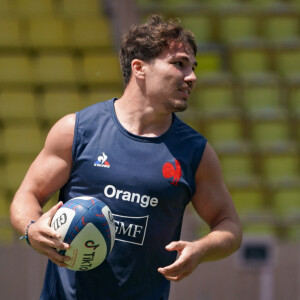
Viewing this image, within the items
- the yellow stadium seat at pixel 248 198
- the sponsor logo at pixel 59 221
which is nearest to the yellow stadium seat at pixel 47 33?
the yellow stadium seat at pixel 248 198

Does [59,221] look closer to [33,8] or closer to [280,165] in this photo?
[280,165]

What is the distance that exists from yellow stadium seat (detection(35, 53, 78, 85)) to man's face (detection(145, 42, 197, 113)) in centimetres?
510

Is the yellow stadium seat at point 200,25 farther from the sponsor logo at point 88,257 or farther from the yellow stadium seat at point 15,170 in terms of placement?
the sponsor logo at point 88,257

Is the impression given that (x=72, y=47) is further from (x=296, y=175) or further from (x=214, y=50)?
(x=296, y=175)

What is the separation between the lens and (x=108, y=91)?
8.41 m

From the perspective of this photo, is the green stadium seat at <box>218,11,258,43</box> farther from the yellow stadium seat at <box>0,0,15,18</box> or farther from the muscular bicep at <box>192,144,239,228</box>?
the muscular bicep at <box>192,144,239,228</box>

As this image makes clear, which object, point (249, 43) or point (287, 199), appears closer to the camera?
point (287, 199)

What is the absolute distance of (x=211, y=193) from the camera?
11.4ft

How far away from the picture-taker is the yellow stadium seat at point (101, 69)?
845 centimetres

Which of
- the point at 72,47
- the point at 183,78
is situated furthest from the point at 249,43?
the point at 183,78

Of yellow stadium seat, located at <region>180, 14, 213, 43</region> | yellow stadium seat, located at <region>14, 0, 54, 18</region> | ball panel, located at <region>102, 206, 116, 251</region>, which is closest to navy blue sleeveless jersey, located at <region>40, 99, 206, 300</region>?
ball panel, located at <region>102, 206, 116, 251</region>

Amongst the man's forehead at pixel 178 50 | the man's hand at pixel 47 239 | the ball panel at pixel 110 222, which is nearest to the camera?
the man's hand at pixel 47 239

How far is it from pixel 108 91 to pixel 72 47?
2.18 ft

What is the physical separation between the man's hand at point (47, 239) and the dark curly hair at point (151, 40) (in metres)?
0.85
